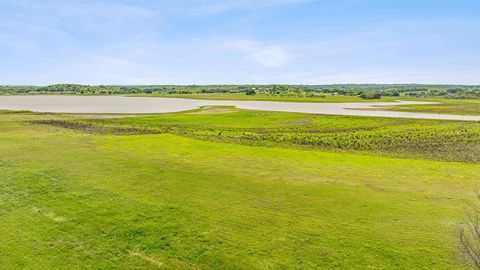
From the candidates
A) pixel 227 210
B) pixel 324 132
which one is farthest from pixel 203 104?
pixel 227 210

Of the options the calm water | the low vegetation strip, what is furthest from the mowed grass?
the calm water

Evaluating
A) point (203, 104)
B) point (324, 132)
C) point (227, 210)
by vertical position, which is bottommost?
point (227, 210)

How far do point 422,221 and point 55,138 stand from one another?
37.1 m

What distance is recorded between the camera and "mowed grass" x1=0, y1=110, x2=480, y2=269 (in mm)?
13250

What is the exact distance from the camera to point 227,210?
17.4 meters

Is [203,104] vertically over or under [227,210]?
over

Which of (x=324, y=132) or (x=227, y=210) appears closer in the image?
(x=227, y=210)

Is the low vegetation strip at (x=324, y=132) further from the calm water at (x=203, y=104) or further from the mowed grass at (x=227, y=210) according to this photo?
the calm water at (x=203, y=104)

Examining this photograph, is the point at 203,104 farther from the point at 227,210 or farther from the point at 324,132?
the point at 227,210

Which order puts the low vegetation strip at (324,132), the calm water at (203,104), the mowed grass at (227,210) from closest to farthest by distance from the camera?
1. the mowed grass at (227,210)
2. the low vegetation strip at (324,132)
3. the calm water at (203,104)

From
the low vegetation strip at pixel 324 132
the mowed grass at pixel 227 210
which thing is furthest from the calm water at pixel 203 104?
the mowed grass at pixel 227 210

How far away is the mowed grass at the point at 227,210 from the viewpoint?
13.2m

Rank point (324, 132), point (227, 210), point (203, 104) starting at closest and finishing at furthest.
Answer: point (227, 210) → point (324, 132) → point (203, 104)

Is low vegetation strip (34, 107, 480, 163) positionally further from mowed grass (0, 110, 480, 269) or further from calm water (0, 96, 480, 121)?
calm water (0, 96, 480, 121)
